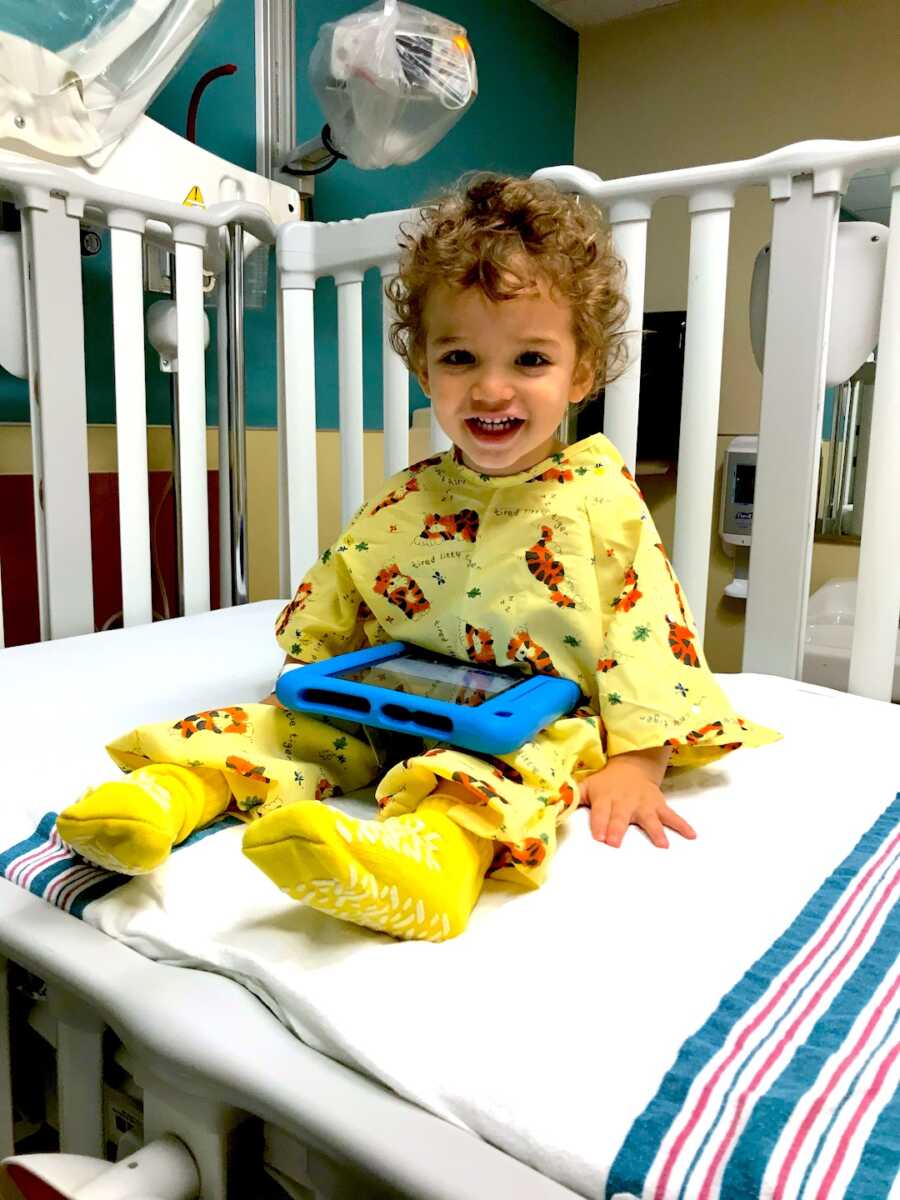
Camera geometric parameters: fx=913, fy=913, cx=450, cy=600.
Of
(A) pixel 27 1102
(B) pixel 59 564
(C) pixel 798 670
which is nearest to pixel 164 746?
(A) pixel 27 1102

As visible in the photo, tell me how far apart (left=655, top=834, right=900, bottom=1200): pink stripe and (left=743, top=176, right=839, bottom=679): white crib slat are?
442 mm

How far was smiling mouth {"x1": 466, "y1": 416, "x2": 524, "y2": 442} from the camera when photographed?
0.77 m

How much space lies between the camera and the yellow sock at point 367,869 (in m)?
0.48

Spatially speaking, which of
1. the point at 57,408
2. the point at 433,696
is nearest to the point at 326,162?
the point at 57,408

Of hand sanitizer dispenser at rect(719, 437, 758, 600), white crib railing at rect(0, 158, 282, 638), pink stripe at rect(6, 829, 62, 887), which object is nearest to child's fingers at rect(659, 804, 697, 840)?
pink stripe at rect(6, 829, 62, 887)

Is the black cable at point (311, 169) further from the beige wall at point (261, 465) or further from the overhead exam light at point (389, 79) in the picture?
the beige wall at point (261, 465)

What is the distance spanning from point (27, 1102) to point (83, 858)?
242 mm

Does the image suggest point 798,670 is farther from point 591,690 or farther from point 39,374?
point 39,374

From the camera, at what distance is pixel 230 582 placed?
1.45m

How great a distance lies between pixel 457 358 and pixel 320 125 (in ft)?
4.71

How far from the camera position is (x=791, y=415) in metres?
0.99

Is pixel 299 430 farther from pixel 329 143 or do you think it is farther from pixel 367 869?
pixel 367 869

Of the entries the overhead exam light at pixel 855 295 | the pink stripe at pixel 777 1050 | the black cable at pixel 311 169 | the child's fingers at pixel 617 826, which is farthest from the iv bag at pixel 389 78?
the pink stripe at pixel 777 1050

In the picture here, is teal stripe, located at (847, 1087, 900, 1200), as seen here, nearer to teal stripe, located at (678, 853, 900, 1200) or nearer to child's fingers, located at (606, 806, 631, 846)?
teal stripe, located at (678, 853, 900, 1200)
